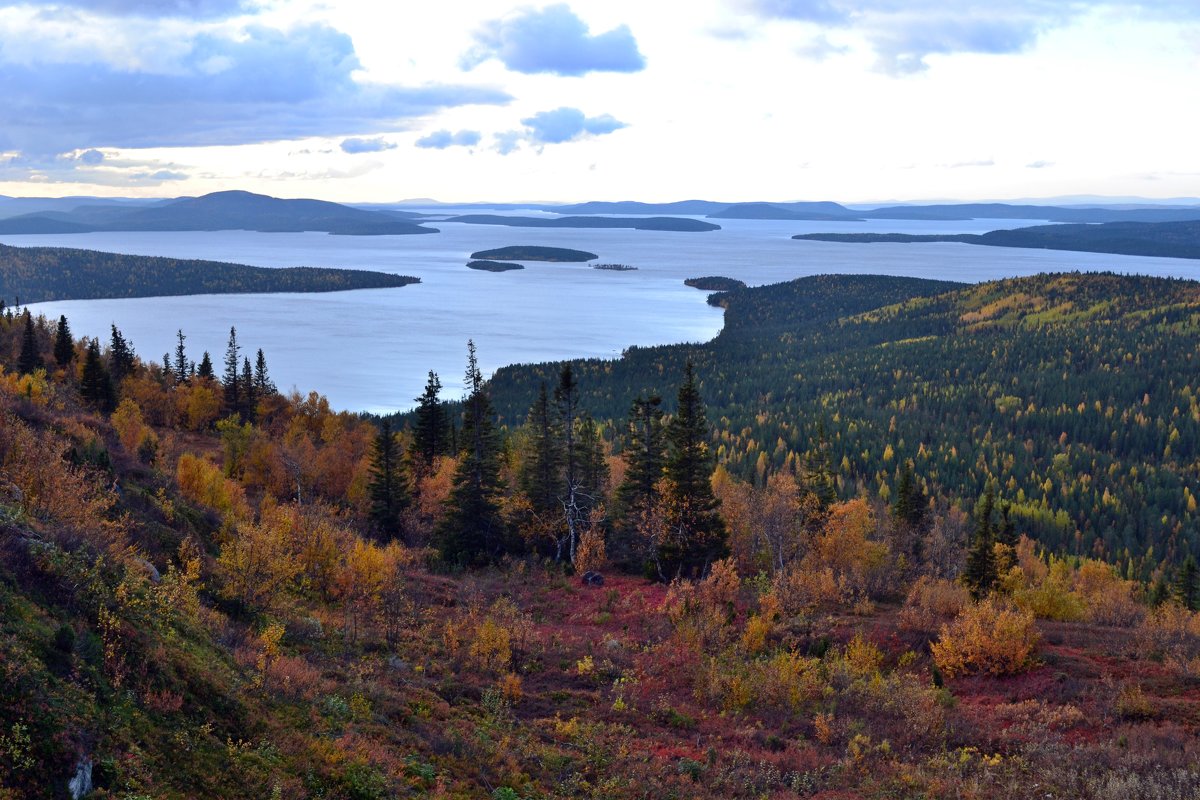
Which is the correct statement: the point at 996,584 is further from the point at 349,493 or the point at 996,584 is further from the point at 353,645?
the point at 349,493

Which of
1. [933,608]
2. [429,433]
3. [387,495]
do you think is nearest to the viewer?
[933,608]

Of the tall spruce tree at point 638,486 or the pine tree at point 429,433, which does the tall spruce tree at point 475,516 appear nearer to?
the tall spruce tree at point 638,486

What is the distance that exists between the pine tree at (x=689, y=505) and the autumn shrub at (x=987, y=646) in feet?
60.5

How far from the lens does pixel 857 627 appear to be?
110 ft

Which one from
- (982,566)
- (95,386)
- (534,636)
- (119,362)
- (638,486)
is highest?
(119,362)

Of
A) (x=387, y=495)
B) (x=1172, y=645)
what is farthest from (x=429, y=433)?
(x=1172, y=645)

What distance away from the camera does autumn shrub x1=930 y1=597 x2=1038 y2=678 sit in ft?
95.4

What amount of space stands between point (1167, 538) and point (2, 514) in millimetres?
117470

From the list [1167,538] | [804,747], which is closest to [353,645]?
[804,747]

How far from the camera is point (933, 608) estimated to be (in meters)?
34.2

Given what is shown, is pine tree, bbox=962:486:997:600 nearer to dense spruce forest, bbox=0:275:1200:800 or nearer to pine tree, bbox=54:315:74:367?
dense spruce forest, bbox=0:275:1200:800

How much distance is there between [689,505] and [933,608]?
54.8 ft

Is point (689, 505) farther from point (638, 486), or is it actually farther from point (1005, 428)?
point (1005, 428)

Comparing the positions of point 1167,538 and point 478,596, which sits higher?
point 478,596
